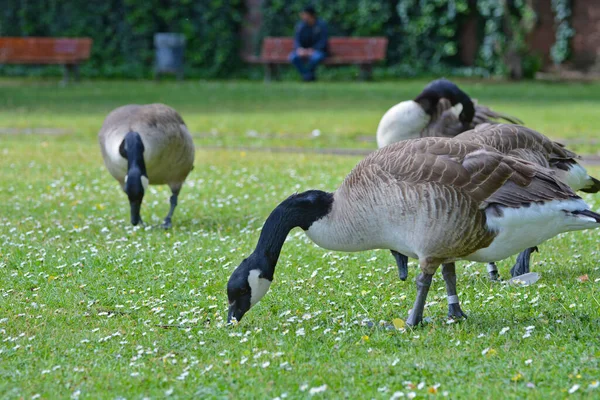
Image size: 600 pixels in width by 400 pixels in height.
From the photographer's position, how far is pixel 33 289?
6836 millimetres

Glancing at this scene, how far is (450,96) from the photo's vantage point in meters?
8.63

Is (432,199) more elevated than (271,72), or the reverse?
(432,199)

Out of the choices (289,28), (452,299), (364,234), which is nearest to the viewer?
(364,234)

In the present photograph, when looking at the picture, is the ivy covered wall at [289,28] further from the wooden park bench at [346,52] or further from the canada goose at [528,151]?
the canada goose at [528,151]

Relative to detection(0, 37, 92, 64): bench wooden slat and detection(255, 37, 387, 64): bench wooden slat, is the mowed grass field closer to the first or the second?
detection(255, 37, 387, 64): bench wooden slat

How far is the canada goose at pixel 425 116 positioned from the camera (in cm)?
859

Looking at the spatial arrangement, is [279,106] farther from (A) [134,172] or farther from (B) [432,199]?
(B) [432,199]

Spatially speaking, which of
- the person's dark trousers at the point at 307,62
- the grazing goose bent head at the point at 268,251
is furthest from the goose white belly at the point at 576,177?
the person's dark trousers at the point at 307,62

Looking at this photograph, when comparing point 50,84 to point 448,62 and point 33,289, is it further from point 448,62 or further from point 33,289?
point 33,289

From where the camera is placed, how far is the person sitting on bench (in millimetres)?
27203

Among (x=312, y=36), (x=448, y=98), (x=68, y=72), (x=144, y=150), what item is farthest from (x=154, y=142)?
(x=68, y=72)

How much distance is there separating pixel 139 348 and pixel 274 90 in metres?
20.4

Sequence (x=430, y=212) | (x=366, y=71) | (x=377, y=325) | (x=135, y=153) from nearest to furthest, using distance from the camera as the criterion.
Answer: (x=430, y=212) → (x=377, y=325) → (x=135, y=153) → (x=366, y=71)

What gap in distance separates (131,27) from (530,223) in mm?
27285
